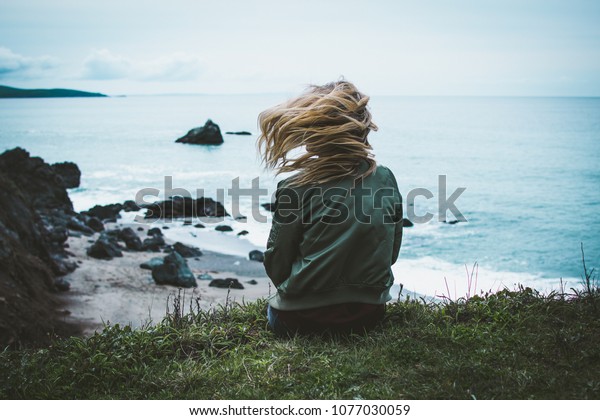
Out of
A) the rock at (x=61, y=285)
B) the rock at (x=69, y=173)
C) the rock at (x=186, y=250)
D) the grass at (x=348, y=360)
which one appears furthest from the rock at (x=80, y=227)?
the grass at (x=348, y=360)

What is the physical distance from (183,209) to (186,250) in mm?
8712

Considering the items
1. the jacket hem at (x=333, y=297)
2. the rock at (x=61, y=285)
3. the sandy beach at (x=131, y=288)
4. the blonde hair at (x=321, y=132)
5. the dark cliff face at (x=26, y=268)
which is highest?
the blonde hair at (x=321, y=132)

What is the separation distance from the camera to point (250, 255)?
1814 centimetres

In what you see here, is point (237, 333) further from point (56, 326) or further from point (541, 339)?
point (56, 326)

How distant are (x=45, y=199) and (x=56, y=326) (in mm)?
16287

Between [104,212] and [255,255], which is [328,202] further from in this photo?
[104,212]

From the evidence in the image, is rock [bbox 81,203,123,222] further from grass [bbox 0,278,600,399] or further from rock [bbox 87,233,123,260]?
grass [bbox 0,278,600,399]

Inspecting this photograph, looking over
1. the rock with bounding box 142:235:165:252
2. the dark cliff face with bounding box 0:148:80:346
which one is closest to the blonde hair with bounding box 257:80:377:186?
the dark cliff face with bounding box 0:148:80:346

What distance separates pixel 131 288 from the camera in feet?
45.2

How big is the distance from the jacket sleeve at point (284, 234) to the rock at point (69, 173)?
33193 millimetres

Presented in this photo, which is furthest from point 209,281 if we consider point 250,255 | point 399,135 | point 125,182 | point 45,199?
point 399,135

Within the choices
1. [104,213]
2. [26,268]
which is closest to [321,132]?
[26,268]

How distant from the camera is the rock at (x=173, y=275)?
47.1 feet

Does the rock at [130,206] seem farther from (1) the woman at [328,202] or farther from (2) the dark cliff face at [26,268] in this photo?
(1) the woman at [328,202]
